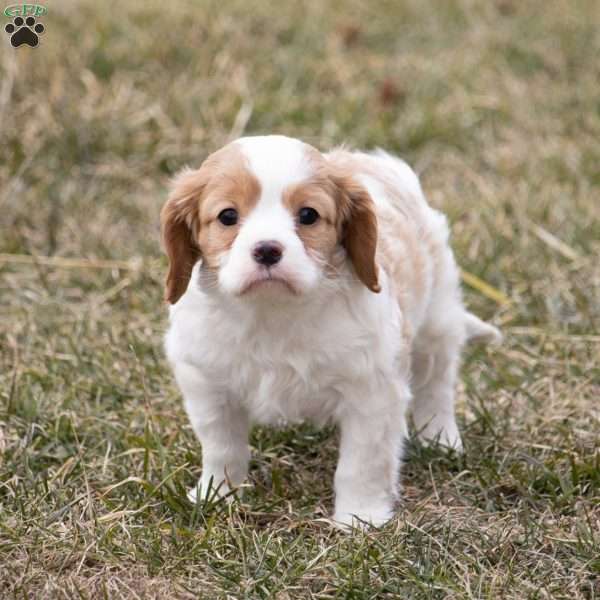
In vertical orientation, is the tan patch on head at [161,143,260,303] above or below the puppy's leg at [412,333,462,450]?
above

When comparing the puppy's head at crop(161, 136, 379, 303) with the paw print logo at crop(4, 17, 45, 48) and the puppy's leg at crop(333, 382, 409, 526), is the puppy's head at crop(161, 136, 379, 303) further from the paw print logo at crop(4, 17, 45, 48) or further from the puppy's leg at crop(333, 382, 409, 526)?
the paw print logo at crop(4, 17, 45, 48)

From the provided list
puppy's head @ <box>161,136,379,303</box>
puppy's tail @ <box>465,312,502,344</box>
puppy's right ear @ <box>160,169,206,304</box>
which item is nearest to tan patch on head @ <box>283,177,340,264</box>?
puppy's head @ <box>161,136,379,303</box>

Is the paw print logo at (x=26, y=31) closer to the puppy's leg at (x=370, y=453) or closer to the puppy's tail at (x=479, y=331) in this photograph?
the puppy's tail at (x=479, y=331)

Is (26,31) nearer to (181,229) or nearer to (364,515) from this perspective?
(181,229)

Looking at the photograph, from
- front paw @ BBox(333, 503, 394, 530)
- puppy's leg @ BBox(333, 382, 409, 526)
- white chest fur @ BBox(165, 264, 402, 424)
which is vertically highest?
white chest fur @ BBox(165, 264, 402, 424)

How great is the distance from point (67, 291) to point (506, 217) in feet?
7.48

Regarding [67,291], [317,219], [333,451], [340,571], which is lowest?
[67,291]

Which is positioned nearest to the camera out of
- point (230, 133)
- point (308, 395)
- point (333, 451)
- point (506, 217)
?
point (308, 395)

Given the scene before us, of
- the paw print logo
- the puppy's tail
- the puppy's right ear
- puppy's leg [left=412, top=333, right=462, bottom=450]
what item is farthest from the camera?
the paw print logo

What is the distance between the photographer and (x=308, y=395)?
371cm

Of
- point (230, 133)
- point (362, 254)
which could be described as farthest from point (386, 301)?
point (230, 133)

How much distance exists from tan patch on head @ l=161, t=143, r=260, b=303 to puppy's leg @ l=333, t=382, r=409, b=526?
2.10ft

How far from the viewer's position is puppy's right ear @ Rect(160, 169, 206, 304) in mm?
3542

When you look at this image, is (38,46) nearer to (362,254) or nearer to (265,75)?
(265,75)
